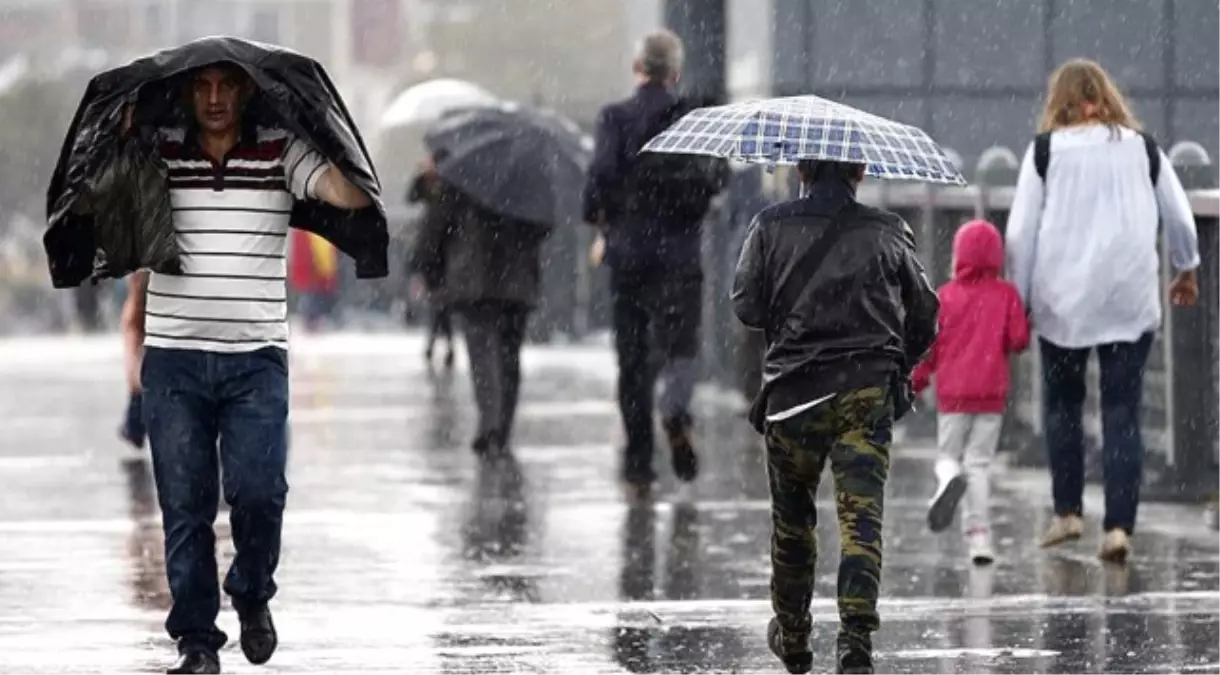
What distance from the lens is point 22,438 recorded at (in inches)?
669

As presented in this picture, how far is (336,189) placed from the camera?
26.7 feet

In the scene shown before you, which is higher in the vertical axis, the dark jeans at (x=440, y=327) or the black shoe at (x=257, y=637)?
the black shoe at (x=257, y=637)

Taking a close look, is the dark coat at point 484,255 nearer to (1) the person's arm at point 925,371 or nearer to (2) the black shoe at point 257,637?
(1) the person's arm at point 925,371

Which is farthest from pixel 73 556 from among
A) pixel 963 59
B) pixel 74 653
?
pixel 963 59

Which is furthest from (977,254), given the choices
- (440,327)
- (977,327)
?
(440,327)

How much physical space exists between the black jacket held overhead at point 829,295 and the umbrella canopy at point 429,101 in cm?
1095

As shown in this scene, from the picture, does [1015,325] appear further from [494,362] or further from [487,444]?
[487,444]

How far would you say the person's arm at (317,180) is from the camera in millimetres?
8117

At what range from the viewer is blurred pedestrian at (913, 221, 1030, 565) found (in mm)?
10938

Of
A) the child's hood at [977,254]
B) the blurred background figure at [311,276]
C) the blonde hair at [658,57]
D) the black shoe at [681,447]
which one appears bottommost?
the blurred background figure at [311,276]

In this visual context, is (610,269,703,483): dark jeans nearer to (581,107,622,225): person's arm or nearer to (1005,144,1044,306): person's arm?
(581,107,622,225): person's arm

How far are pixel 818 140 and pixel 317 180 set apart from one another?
1.31m

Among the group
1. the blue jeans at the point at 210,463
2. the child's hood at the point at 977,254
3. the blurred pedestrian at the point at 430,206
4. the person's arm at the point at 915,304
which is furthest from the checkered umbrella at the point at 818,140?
the blurred pedestrian at the point at 430,206

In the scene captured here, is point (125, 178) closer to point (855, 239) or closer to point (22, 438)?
point (855, 239)
